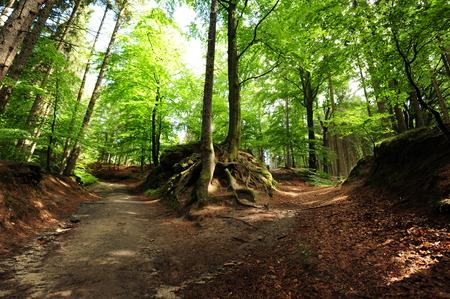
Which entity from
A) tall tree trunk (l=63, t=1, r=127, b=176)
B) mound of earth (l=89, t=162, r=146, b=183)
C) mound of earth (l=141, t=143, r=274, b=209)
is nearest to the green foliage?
mound of earth (l=141, t=143, r=274, b=209)

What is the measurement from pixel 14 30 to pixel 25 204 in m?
4.50

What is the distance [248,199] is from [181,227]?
276 centimetres

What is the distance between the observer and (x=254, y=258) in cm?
377

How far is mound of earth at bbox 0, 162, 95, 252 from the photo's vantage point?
4.46 m

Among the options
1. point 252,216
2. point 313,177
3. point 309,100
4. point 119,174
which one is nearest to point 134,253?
point 252,216

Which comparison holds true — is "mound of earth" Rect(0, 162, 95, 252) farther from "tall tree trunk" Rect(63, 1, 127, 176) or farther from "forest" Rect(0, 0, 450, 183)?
"tall tree trunk" Rect(63, 1, 127, 176)

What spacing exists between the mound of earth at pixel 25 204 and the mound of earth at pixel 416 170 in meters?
8.05

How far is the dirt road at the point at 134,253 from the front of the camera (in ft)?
9.88

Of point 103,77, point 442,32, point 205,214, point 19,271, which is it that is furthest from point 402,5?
point 103,77

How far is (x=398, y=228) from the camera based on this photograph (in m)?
3.29

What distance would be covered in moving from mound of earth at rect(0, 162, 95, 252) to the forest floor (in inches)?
17.1

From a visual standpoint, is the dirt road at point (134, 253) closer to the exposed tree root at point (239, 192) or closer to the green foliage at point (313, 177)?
the exposed tree root at point (239, 192)

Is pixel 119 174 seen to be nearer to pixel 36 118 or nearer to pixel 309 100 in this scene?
pixel 36 118

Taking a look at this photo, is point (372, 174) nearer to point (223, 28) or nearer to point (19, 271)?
point (19, 271)
